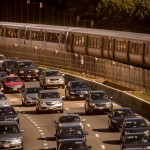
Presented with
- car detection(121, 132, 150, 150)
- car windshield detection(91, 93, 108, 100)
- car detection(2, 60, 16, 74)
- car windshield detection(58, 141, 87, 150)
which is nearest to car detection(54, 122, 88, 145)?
car detection(121, 132, 150, 150)

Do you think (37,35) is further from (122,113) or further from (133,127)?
(133,127)

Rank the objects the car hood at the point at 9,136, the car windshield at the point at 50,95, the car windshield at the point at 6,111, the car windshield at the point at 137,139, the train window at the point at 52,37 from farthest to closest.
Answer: the train window at the point at 52,37, the car windshield at the point at 50,95, the car windshield at the point at 6,111, the car hood at the point at 9,136, the car windshield at the point at 137,139

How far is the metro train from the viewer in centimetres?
7644

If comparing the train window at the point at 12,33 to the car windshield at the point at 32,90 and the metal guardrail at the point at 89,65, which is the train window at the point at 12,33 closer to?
the metal guardrail at the point at 89,65

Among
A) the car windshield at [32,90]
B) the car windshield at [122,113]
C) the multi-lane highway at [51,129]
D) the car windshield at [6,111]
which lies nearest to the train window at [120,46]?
the multi-lane highway at [51,129]

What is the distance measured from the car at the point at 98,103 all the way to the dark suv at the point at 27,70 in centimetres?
2272

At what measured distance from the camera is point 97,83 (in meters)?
72.1

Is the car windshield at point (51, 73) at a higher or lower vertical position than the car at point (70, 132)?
lower

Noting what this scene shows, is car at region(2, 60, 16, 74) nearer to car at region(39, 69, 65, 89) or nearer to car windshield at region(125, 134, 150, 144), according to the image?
car at region(39, 69, 65, 89)

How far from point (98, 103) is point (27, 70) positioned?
80.2 ft

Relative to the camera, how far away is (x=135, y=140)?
41812 millimetres

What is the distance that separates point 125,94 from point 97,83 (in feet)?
27.9

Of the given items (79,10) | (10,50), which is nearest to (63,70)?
(10,50)

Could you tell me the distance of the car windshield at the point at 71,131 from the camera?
4441 centimetres
